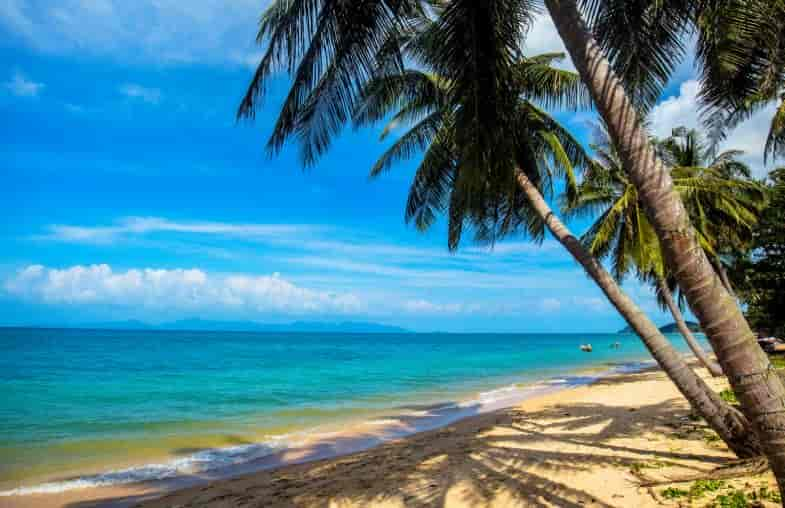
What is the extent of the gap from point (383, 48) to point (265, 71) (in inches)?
53.3

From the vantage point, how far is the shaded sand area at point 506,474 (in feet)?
15.1

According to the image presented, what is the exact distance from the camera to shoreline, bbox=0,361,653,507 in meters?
6.94

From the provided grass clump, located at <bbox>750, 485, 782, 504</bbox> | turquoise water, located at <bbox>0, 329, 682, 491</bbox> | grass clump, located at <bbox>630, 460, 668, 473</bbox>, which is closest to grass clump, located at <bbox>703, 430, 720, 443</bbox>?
grass clump, located at <bbox>630, 460, 668, 473</bbox>

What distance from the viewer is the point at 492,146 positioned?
520cm

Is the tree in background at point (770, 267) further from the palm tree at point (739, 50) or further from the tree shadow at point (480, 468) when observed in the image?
the palm tree at point (739, 50)

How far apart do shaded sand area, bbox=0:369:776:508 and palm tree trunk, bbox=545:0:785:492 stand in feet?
5.41

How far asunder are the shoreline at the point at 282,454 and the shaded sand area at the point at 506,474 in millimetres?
85

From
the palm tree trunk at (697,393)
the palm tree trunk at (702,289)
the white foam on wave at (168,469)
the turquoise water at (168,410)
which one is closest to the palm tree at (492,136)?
the palm tree trunk at (697,393)

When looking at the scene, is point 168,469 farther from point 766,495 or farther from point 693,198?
point 693,198

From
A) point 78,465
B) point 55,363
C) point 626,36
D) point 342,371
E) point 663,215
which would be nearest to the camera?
point 663,215

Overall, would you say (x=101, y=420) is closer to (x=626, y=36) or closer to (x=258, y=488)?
(x=258, y=488)

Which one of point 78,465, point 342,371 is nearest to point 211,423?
point 78,465

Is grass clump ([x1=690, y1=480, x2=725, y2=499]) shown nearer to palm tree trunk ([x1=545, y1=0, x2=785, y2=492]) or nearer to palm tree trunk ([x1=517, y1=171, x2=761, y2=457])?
palm tree trunk ([x1=517, y1=171, x2=761, y2=457])

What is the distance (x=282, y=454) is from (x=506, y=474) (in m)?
5.03
